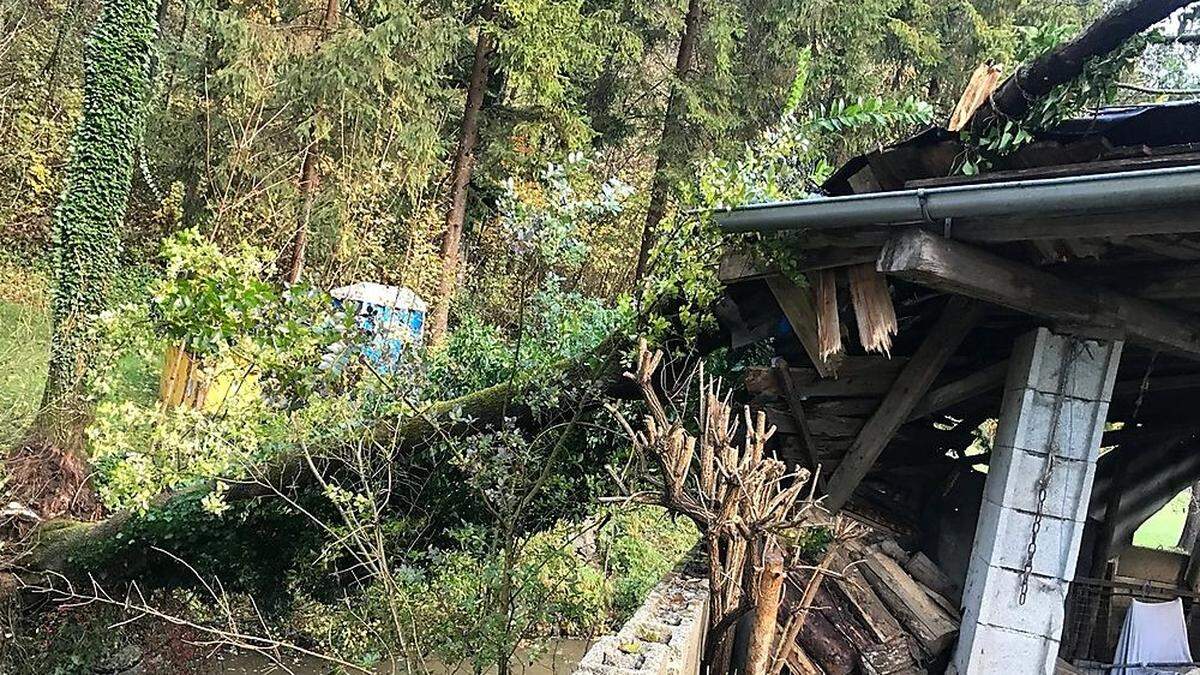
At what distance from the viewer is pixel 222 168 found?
1028 centimetres

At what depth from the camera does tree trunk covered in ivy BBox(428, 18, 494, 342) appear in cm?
1176

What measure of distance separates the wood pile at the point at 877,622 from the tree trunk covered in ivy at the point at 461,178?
8.42m

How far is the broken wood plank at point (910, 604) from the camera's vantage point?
12.4 ft

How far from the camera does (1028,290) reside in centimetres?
315

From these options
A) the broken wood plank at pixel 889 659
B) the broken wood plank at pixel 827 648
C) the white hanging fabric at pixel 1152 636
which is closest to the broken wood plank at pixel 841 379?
the broken wood plank at pixel 827 648

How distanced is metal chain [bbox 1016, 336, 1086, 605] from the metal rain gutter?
1095mm

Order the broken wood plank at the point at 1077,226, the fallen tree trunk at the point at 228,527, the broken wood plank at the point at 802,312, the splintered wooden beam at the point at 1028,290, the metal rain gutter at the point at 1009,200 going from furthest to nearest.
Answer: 1. the fallen tree trunk at the point at 228,527
2. the broken wood plank at the point at 802,312
3. the splintered wooden beam at the point at 1028,290
4. the broken wood plank at the point at 1077,226
5. the metal rain gutter at the point at 1009,200

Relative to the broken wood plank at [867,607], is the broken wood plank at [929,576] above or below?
above

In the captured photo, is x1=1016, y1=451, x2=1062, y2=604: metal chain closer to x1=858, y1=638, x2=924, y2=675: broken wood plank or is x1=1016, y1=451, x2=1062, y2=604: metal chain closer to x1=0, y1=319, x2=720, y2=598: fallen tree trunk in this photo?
x1=858, y1=638, x2=924, y2=675: broken wood plank

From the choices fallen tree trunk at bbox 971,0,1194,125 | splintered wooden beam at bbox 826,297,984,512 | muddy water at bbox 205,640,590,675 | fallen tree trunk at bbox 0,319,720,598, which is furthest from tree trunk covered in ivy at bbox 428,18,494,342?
fallen tree trunk at bbox 971,0,1194,125

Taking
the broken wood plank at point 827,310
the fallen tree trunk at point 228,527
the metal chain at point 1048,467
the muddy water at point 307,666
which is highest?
the broken wood plank at point 827,310

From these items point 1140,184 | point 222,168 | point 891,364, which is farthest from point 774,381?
point 222,168

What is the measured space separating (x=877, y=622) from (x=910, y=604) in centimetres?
19

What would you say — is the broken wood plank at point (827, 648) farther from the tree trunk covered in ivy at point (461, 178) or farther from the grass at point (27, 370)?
the tree trunk covered in ivy at point (461, 178)
